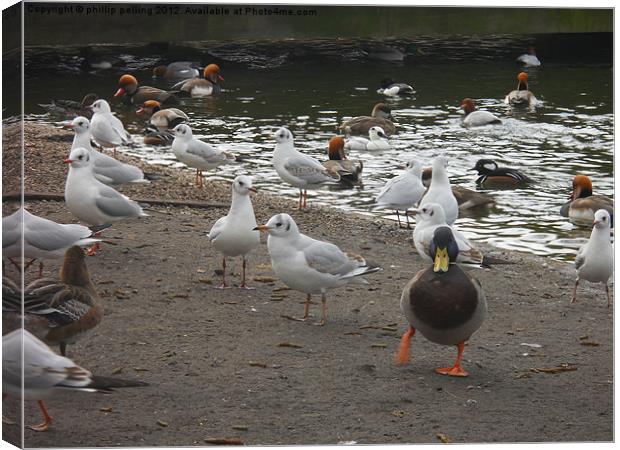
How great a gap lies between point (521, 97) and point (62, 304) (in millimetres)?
2911

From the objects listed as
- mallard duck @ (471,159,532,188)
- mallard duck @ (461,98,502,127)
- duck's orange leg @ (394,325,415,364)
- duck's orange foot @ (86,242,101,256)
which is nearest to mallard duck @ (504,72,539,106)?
mallard duck @ (461,98,502,127)

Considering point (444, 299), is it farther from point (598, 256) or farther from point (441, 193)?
point (441, 193)

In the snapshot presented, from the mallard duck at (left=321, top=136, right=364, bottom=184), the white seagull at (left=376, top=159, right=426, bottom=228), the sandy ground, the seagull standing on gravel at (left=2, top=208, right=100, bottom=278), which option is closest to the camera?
the seagull standing on gravel at (left=2, top=208, right=100, bottom=278)

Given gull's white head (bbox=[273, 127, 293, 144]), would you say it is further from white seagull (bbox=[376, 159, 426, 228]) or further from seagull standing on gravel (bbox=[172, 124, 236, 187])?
white seagull (bbox=[376, 159, 426, 228])

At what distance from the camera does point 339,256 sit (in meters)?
5.34

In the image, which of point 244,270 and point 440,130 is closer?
point 244,270

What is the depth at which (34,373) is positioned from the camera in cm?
400

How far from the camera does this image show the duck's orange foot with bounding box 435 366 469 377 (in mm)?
4828

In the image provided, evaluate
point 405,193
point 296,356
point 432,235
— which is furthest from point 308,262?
point 405,193

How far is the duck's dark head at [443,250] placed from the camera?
4.82m

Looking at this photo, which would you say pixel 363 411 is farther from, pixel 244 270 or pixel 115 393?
pixel 244 270

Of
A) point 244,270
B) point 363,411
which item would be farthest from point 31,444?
point 244,270

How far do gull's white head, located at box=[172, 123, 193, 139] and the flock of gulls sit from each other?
0.6 inches

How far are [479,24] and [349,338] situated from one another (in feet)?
4.46
